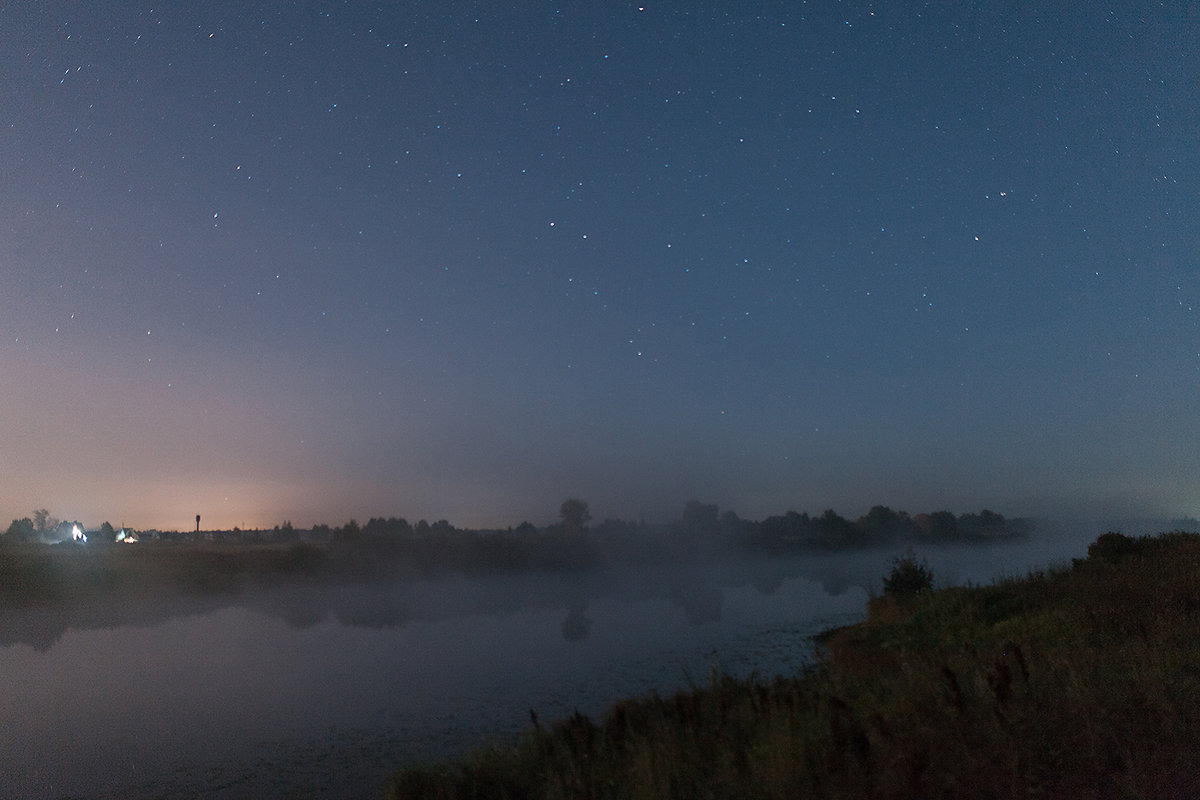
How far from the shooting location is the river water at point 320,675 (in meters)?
12.5

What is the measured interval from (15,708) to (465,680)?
11068 mm

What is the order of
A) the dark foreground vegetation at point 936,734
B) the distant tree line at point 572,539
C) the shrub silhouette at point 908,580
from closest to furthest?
the dark foreground vegetation at point 936,734 → the shrub silhouette at point 908,580 → the distant tree line at point 572,539

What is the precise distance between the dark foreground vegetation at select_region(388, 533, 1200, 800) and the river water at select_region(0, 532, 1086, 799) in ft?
7.37

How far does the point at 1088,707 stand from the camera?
541 centimetres

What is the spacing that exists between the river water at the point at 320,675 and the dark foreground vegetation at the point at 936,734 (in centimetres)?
224

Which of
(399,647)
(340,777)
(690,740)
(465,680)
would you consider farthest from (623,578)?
(690,740)

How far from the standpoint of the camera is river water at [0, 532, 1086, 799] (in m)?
12.5

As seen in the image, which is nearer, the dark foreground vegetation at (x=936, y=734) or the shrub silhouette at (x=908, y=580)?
the dark foreground vegetation at (x=936, y=734)

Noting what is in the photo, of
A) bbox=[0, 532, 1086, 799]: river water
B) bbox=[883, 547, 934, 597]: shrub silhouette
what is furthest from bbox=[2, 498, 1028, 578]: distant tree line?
bbox=[883, 547, 934, 597]: shrub silhouette

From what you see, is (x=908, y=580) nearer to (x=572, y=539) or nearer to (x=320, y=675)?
(x=320, y=675)

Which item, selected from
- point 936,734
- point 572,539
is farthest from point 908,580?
point 572,539

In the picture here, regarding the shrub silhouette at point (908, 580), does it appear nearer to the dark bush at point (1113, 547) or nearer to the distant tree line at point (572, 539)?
the dark bush at point (1113, 547)

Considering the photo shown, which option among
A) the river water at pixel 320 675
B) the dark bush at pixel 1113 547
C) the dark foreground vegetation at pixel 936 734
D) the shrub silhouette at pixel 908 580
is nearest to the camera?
the dark foreground vegetation at pixel 936 734

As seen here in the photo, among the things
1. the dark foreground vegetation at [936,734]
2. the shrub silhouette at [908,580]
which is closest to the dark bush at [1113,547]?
the shrub silhouette at [908,580]
